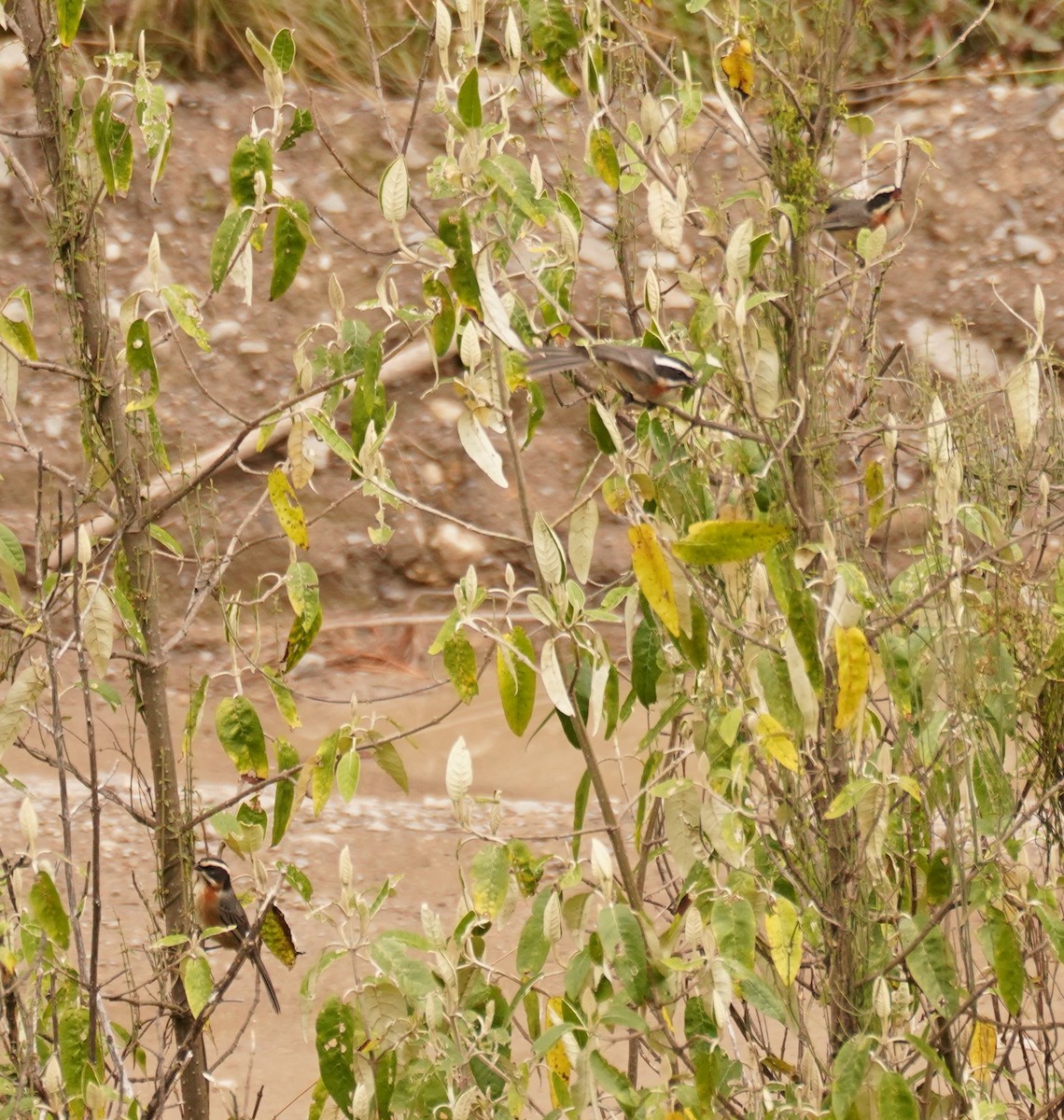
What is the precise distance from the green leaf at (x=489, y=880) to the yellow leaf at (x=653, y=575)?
1.40 ft

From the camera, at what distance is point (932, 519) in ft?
6.77

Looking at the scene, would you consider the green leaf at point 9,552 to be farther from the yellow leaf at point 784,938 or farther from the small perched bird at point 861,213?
the small perched bird at point 861,213

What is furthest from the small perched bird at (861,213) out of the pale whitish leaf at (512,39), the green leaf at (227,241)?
the green leaf at (227,241)

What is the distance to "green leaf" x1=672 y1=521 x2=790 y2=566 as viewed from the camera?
1.59m

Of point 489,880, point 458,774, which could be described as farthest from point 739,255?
point 489,880

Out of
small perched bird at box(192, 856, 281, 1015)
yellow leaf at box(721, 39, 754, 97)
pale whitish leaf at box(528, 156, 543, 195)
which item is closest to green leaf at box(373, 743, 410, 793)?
pale whitish leaf at box(528, 156, 543, 195)

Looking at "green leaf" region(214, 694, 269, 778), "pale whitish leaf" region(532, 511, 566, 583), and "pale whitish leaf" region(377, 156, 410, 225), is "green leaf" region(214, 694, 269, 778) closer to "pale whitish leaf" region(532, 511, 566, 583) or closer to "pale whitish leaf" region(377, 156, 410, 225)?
"pale whitish leaf" region(532, 511, 566, 583)

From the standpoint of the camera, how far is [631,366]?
1.98 meters

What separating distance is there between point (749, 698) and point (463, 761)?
35cm

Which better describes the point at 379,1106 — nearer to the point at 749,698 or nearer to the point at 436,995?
the point at 436,995

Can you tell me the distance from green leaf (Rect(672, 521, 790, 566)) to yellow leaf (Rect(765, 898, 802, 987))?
0.48m

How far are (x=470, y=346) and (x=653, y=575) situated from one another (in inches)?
15.4

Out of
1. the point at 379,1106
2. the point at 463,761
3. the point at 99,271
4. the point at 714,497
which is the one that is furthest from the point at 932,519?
the point at 99,271

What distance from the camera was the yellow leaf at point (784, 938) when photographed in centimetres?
185
